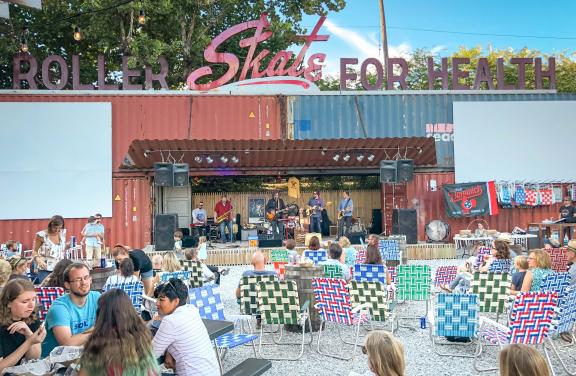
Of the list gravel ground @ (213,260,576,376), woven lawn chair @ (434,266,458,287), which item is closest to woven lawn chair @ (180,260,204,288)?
gravel ground @ (213,260,576,376)

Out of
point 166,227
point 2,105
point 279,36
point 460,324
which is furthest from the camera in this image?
point 279,36

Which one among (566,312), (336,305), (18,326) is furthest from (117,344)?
(566,312)

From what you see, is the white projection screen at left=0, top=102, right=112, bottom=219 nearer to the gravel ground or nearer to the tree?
the tree

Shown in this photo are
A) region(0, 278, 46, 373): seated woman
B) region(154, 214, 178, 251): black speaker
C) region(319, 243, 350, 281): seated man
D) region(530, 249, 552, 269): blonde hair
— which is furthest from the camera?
region(154, 214, 178, 251): black speaker

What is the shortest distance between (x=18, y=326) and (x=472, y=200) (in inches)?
538

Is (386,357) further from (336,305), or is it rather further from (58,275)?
(58,275)

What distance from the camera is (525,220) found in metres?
15.4

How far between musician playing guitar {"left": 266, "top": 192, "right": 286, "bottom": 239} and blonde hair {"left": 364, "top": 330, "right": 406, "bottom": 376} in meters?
12.6

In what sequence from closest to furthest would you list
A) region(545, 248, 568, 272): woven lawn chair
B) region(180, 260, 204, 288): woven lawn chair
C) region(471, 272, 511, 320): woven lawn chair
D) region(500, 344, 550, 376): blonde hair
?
1. region(500, 344, 550, 376): blonde hair
2. region(471, 272, 511, 320): woven lawn chair
3. region(180, 260, 204, 288): woven lawn chair
4. region(545, 248, 568, 272): woven lawn chair

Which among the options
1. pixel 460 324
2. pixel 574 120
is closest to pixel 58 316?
pixel 460 324

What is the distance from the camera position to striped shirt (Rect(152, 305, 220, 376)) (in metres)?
3.22

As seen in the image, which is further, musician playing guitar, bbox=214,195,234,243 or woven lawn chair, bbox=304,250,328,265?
musician playing guitar, bbox=214,195,234,243

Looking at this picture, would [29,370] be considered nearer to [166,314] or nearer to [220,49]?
[166,314]

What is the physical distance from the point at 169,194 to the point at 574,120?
41.8 ft
